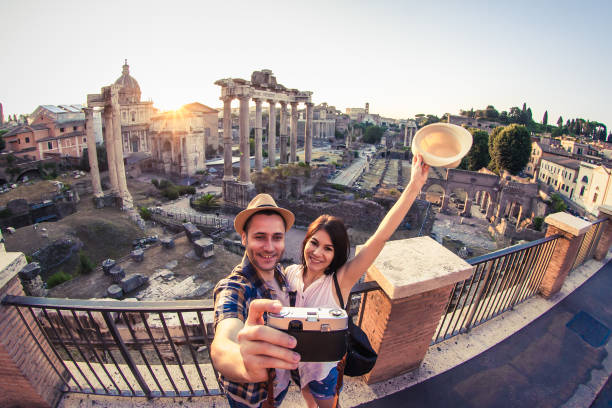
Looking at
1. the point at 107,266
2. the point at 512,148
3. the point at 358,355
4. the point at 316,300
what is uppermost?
the point at 316,300

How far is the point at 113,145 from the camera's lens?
2100 centimetres

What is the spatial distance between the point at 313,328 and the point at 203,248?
13.1 metres

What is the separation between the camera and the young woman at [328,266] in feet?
7.54

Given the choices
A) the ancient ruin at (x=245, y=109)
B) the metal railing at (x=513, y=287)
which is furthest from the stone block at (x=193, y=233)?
the metal railing at (x=513, y=287)

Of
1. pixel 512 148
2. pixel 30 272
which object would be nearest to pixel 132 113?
pixel 30 272

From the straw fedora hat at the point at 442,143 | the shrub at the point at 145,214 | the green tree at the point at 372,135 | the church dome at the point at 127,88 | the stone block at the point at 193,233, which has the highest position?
the church dome at the point at 127,88

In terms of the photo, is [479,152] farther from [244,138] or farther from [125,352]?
[125,352]

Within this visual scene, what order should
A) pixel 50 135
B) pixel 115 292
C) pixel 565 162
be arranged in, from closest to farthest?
pixel 115 292 → pixel 50 135 → pixel 565 162

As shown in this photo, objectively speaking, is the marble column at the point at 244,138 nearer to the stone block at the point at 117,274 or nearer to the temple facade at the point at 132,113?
the stone block at the point at 117,274

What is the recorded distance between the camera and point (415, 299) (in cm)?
319

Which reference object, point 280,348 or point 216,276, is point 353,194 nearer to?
point 216,276

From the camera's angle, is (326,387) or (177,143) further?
(177,143)

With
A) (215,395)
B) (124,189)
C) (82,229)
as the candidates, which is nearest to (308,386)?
(215,395)

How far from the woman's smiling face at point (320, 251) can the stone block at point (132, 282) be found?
35.3ft
